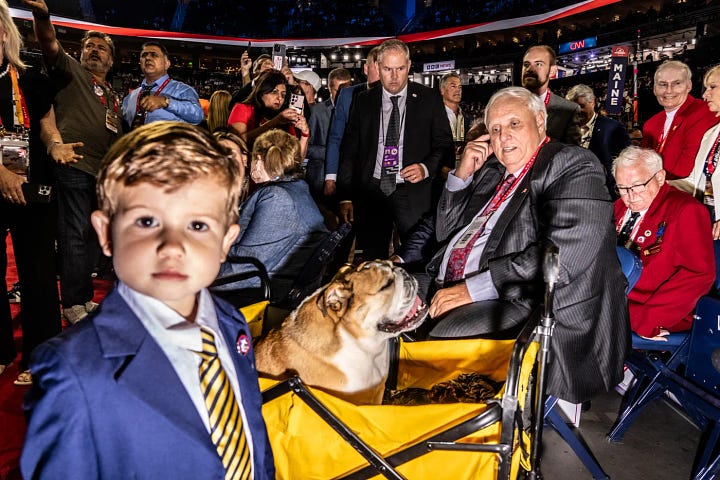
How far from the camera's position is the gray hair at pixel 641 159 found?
10.9ft

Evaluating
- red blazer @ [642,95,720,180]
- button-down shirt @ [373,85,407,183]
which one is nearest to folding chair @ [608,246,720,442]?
red blazer @ [642,95,720,180]

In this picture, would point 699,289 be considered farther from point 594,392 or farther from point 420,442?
point 420,442

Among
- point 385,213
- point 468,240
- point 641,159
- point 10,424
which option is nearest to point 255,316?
point 468,240

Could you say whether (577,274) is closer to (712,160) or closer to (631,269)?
(631,269)

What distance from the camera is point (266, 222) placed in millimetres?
3324

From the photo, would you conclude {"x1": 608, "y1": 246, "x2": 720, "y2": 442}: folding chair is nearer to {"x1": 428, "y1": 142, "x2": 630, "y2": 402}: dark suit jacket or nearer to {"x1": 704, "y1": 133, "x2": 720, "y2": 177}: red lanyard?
{"x1": 428, "y1": 142, "x2": 630, "y2": 402}: dark suit jacket

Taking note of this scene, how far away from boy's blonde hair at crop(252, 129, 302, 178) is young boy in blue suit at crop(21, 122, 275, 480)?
2.38 metres

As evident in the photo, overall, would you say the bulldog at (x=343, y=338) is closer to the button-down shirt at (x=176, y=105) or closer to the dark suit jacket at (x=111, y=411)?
the dark suit jacket at (x=111, y=411)

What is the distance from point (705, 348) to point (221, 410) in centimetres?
278

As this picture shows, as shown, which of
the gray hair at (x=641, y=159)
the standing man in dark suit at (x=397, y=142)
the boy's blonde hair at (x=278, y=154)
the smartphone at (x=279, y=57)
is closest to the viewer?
the gray hair at (x=641, y=159)

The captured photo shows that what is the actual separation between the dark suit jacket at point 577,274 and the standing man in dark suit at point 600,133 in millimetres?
3244

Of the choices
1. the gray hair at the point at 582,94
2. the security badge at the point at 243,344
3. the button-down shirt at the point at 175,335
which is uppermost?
the gray hair at the point at 582,94

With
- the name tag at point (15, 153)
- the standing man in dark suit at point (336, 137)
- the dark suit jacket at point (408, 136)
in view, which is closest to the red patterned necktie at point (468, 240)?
the dark suit jacket at point (408, 136)

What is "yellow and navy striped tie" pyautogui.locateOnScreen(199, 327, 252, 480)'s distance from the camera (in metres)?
1.11
